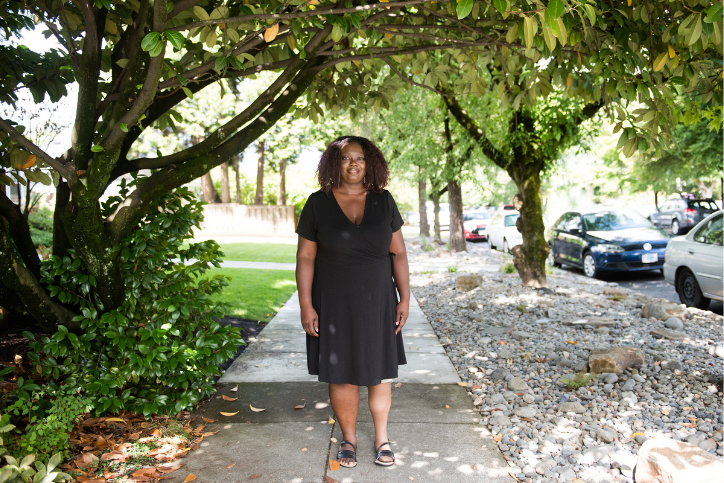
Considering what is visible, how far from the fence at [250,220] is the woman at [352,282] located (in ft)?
79.2

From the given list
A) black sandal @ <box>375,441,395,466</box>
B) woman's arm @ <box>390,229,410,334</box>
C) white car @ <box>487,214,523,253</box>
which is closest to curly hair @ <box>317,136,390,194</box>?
woman's arm @ <box>390,229,410,334</box>

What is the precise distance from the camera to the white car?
17.8 m

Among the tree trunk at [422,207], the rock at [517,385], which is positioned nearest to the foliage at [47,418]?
the rock at [517,385]

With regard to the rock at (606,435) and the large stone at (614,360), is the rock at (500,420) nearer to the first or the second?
the rock at (606,435)

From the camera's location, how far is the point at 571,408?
13.3ft

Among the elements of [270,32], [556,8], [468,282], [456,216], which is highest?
[270,32]

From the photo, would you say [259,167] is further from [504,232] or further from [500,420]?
[500,420]

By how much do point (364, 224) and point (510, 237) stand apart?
50.5ft

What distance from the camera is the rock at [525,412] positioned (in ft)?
13.1

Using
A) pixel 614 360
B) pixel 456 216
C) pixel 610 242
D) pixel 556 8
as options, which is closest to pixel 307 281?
pixel 556 8

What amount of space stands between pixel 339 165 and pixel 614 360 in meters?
3.17

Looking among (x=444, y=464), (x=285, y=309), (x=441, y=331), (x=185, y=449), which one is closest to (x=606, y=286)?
(x=441, y=331)

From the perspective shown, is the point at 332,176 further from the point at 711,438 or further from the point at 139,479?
the point at 711,438

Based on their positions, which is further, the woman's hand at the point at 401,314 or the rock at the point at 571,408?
the rock at the point at 571,408
